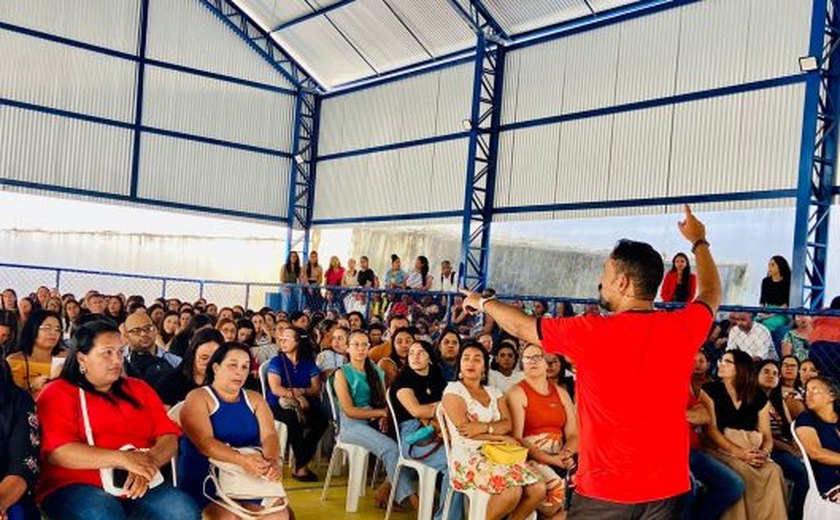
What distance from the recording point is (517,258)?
18188 mm

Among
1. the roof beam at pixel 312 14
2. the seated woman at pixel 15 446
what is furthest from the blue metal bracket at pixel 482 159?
the seated woman at pixel 15 446

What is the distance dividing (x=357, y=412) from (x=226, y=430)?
1929mm

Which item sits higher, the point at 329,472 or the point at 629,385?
the point at 629,385

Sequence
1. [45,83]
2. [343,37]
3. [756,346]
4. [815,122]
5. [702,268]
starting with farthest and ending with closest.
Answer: [343,37]
[45,83]
[815,122]
[756,346]
[702,268]

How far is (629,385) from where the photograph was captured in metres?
2.51

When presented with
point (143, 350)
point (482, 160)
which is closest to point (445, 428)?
point (143, 350)

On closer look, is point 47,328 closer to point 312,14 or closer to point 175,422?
point 175,422

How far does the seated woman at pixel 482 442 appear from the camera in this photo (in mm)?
4602

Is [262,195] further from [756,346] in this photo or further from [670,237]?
[756,346]

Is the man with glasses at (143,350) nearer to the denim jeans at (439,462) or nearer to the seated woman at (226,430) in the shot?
the seated woman at (226,430)

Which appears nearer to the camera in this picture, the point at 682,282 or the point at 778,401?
the point at 778,401

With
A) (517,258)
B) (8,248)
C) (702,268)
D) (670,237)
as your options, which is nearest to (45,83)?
(8,248)

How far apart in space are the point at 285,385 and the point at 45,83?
10788mm

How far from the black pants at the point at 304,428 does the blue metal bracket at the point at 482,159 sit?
25.3 ft
